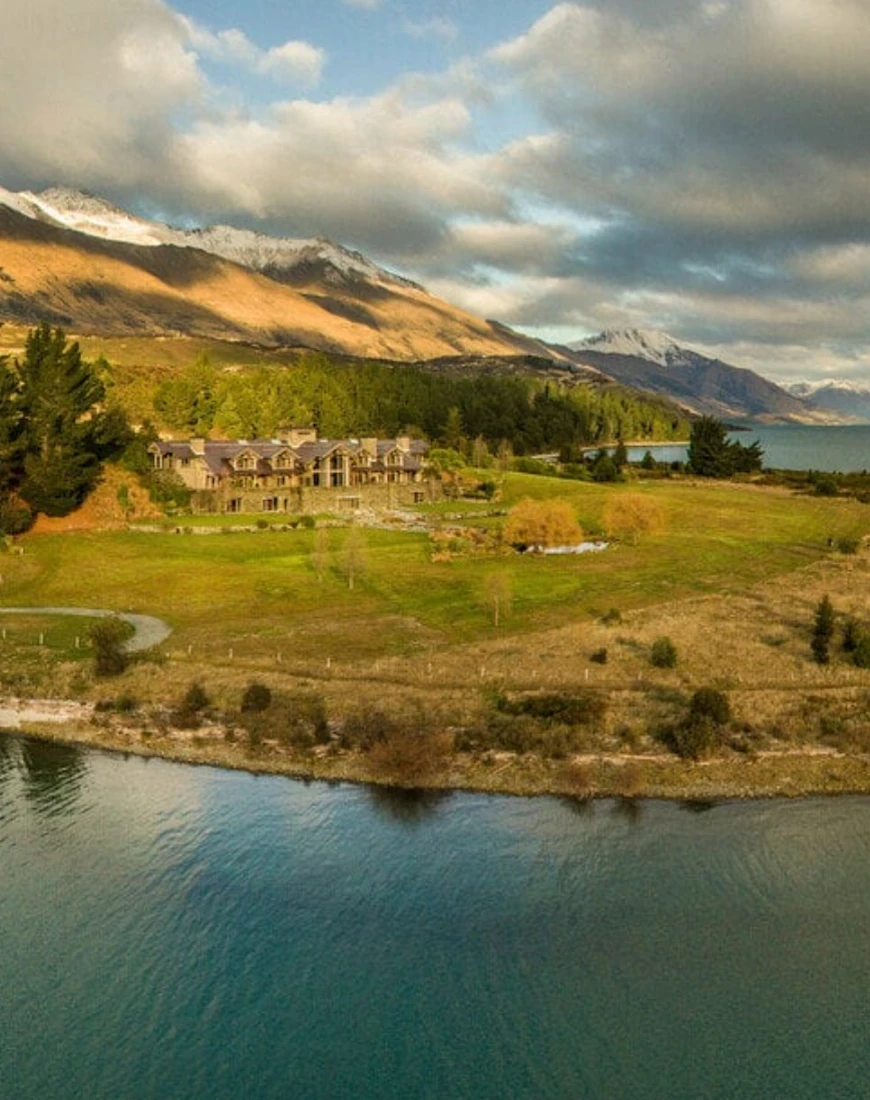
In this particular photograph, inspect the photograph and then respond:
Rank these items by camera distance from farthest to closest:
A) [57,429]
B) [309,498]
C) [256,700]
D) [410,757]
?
[309,498], [57,429], [256,700], [410,757]

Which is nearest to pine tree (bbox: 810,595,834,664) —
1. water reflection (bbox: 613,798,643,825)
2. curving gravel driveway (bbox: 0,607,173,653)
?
water reflection (bbox: 613,798,643,825)

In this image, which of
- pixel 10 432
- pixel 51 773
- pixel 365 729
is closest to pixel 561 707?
pixel 365 729

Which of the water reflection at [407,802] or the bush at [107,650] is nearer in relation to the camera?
the water reflection at [407,802]

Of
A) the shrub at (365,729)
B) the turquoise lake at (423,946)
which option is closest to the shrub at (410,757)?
the shrub at (365,729)

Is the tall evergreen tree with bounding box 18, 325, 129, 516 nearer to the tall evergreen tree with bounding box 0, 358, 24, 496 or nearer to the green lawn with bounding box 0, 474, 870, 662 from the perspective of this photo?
the tall evergreen tree with bounding box 0, 358, 24, 496

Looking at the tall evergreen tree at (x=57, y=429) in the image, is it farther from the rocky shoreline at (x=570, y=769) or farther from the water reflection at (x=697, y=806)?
the water reflection at (x=697, y=806)

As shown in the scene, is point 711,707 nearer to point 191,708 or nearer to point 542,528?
point 191,708
